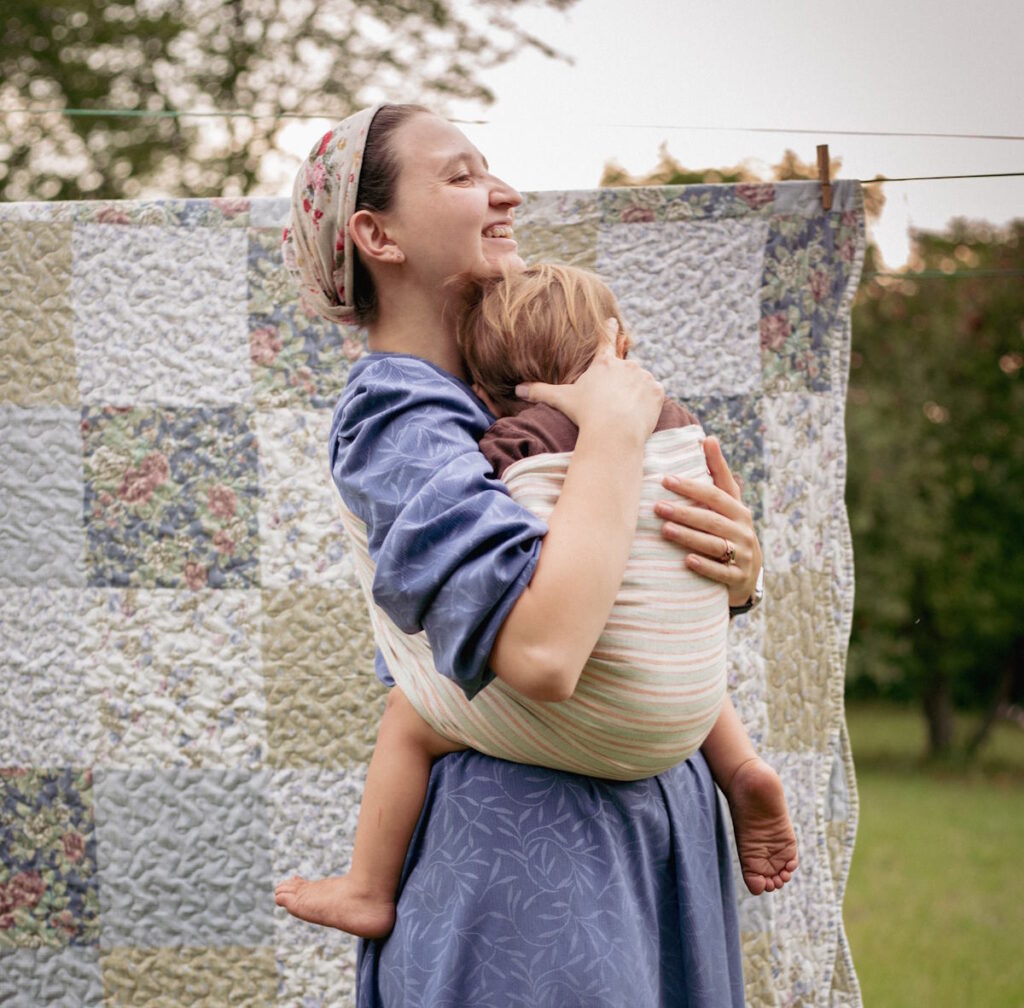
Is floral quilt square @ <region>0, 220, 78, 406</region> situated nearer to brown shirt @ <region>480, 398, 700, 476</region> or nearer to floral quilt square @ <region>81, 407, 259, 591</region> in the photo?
floral quilt square @ <region>81, 407, 259, 591</region>

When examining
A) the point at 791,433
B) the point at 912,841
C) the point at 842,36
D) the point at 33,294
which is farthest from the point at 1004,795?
the point at 33,294

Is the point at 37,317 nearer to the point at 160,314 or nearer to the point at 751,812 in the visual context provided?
the point at 160,314

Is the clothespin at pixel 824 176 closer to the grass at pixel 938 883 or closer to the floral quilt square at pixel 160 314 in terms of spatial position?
the floral quilt square at pixel 160 314

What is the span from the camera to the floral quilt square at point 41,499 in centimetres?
194

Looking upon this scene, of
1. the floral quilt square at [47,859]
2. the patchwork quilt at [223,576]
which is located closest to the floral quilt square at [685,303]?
the patchwork quilt at [223,576]

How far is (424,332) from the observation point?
1.18m

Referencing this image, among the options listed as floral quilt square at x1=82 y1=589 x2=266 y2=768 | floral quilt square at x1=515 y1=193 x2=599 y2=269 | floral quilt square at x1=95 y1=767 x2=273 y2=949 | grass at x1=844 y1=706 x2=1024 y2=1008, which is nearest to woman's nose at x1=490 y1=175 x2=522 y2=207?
floral quilt square at x1=515 y1=193 x2=599 y2=269

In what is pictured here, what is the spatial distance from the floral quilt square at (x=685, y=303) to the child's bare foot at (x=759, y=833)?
0.82 metres

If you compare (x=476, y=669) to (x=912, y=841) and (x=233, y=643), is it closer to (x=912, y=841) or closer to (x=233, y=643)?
(x=233, y=643)

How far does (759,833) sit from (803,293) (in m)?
0.95

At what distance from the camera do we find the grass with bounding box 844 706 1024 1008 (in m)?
4.28

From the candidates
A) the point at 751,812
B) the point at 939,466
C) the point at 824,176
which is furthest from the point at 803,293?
the point at 939,466

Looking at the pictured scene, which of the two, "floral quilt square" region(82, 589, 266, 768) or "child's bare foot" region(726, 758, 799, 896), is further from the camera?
"floral quilt square" region(82, 589, 266, 768)

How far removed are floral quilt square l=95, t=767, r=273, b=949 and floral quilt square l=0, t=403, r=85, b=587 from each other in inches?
13.6
